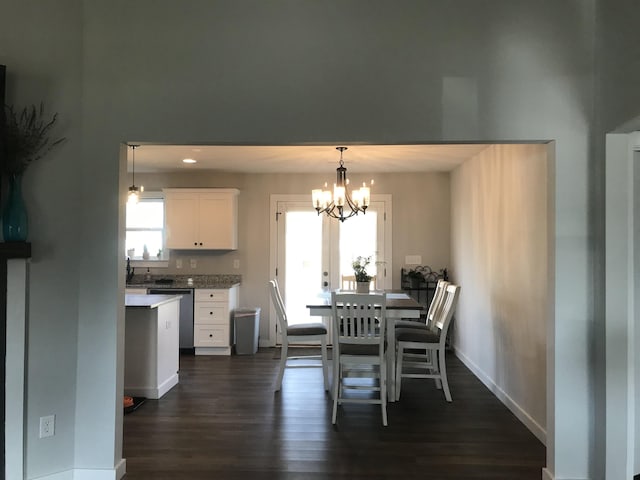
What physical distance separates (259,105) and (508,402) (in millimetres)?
3133

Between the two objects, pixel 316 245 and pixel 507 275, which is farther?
pixel 316 245

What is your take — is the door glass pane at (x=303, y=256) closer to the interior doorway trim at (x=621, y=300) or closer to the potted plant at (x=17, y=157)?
the potted plant at (x=17, y=157)

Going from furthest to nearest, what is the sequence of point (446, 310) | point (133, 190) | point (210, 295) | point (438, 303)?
point (210, 295)
point (438, 303)
point (133, 190)
point (446, 310)

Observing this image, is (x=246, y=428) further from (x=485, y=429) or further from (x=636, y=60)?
(x=636, y=60)

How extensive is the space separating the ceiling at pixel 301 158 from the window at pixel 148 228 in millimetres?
515

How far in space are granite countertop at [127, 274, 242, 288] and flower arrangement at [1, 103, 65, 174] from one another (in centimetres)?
330

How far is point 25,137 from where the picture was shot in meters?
2.31

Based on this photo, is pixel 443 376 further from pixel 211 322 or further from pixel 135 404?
pixel 211 322

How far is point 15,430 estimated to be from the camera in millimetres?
2281

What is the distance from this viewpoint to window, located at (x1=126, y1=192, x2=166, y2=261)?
612 centimetres

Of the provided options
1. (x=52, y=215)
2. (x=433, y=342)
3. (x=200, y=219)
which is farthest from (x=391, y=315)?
(x=200, y=219)

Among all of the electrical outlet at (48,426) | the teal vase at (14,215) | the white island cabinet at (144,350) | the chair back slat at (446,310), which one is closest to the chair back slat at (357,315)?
the chair back slat at (446,310)

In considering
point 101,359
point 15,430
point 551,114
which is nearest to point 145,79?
point 101,359

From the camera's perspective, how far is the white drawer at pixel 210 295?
216 inches
